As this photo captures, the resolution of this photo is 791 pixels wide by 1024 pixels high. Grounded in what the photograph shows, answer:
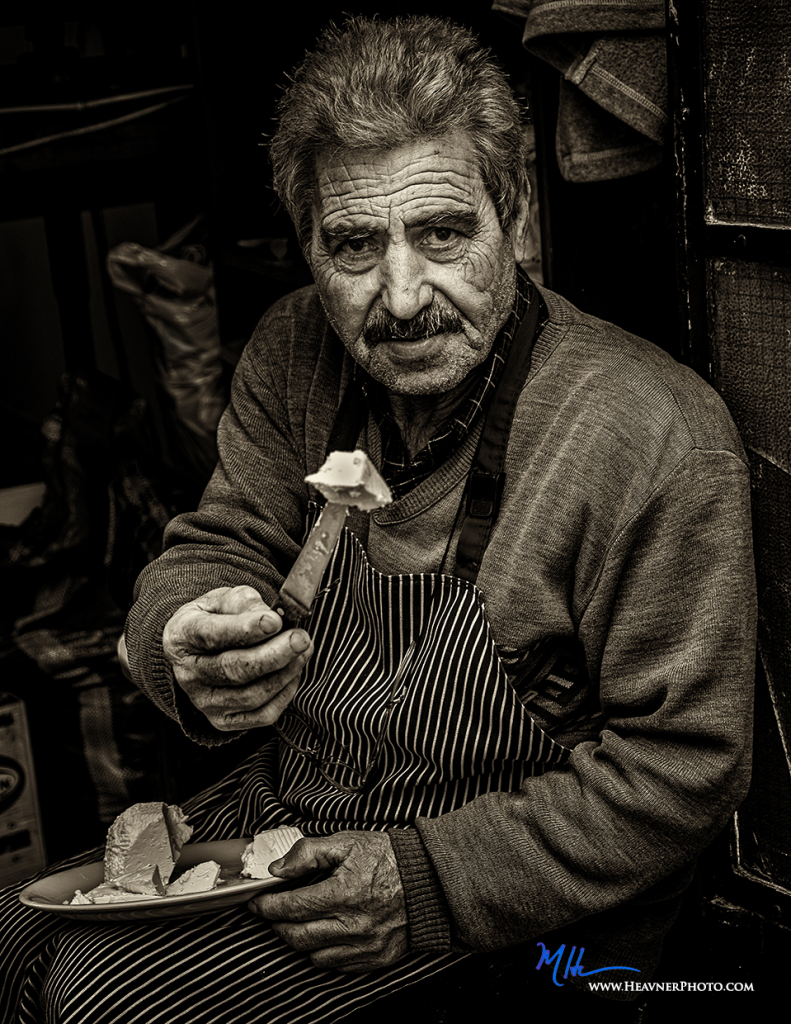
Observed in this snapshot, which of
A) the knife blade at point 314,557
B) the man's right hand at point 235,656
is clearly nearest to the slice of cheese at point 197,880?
the man's right hand at point 235,656

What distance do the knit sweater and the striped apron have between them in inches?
2.3

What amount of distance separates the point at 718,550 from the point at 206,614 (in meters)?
0.71

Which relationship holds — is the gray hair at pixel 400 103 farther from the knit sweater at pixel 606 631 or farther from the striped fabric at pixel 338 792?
the striped fabric at pixel 338 792

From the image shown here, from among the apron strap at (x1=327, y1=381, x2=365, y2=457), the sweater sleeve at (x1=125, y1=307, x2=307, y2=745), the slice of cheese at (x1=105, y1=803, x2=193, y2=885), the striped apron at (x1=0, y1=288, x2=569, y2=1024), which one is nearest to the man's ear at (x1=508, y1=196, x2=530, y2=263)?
the striped apron at (x1=0, y1=288, x2=569, y2=1024)

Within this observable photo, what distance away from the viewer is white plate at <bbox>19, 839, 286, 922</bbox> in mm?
1529

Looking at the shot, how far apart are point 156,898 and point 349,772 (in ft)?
1.16

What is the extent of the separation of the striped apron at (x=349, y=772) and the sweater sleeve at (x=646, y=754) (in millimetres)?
114

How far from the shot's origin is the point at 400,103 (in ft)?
5.06

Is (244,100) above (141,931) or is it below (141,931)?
above

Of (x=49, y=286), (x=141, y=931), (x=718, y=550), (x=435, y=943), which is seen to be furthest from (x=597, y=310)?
(x=49, y=286)

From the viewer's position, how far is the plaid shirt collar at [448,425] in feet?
5.65

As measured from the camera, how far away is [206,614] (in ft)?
5.10

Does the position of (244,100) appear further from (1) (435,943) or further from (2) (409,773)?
(1) (435,943)

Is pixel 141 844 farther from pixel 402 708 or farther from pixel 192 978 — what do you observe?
pixel 402 708
